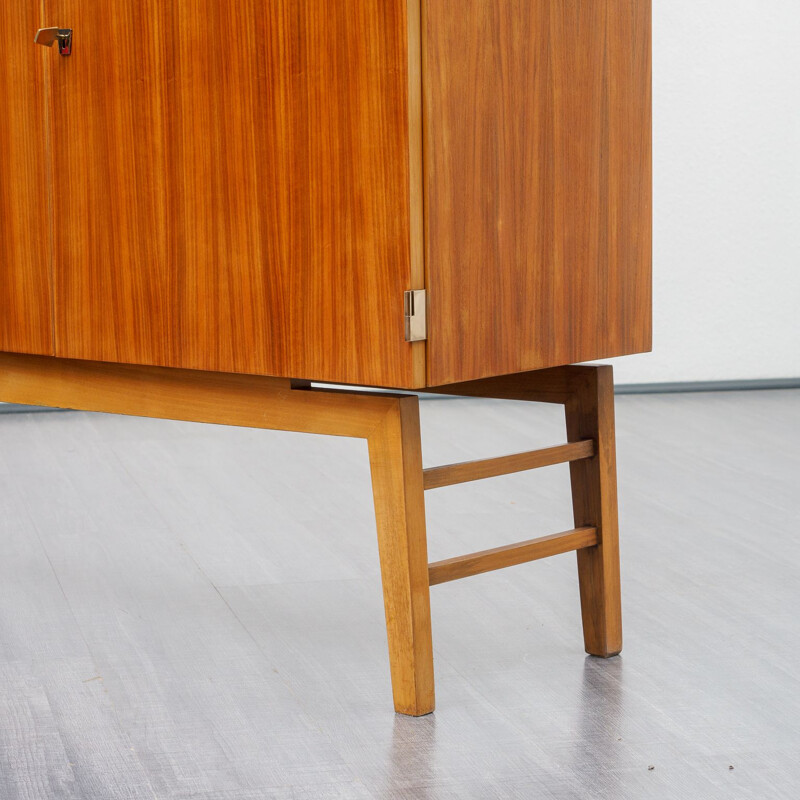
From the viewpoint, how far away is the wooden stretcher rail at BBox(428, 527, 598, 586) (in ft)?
4.22

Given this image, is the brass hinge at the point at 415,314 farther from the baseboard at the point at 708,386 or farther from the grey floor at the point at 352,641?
the baseboard at the point at 708,386

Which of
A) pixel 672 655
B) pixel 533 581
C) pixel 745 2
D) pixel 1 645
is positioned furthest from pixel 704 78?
pixel 1 645

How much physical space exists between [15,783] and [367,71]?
2.51 feet

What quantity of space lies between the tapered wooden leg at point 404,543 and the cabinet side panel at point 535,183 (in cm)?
11

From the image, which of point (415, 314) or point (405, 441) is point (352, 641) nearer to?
point (405, 441)

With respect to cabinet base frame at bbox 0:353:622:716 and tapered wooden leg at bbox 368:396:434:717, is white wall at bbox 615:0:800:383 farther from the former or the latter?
tapered wooden leg at bbox 368:396:434:717

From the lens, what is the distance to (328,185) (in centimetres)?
116

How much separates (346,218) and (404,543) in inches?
13.7

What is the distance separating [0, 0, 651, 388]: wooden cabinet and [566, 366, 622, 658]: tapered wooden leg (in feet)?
0.31

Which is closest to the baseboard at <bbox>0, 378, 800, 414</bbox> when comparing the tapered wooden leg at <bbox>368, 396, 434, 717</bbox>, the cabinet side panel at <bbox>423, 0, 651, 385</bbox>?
the cabinet side panel at <bbox>423, 0, 651, 385</bbox>

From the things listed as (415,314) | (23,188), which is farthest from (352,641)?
(23,188)

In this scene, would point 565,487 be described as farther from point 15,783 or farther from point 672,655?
point 15,783

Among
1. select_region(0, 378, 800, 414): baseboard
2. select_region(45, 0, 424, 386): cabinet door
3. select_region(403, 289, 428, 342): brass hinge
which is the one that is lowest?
select_region(0, 378, 800, 414): baseboard

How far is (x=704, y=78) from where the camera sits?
3.88 m
